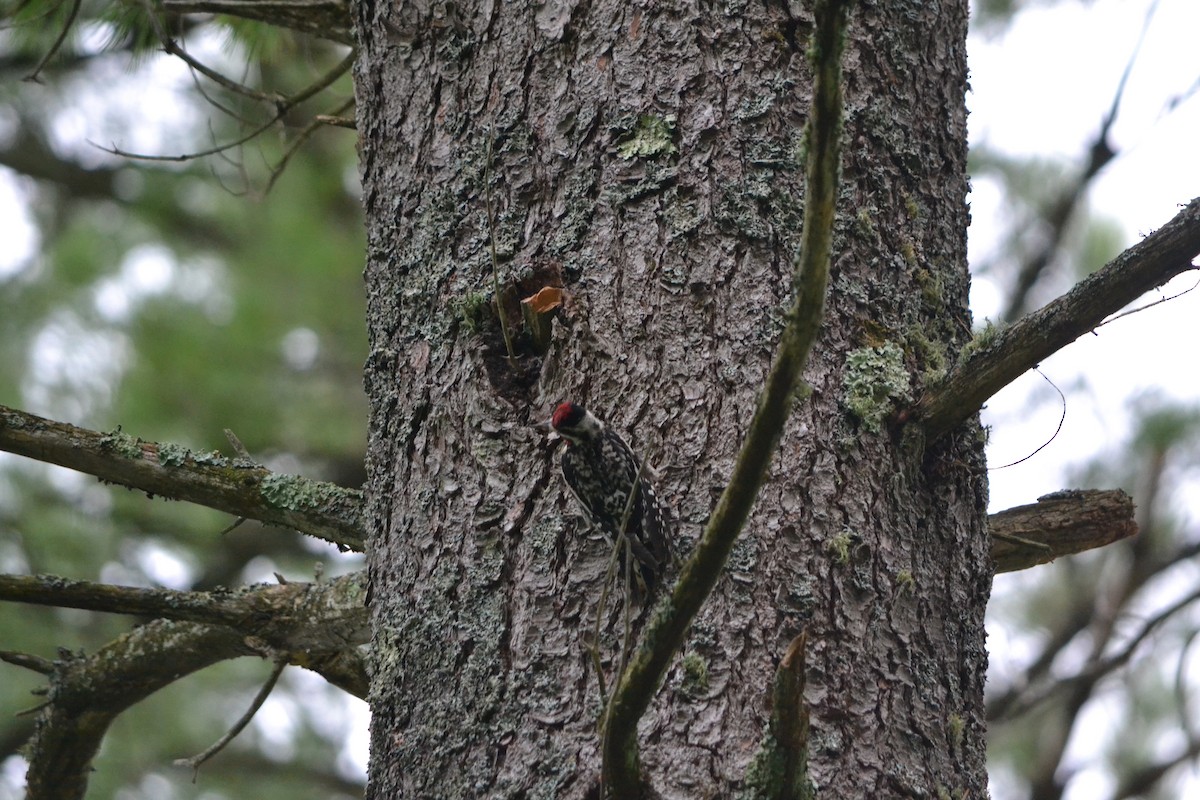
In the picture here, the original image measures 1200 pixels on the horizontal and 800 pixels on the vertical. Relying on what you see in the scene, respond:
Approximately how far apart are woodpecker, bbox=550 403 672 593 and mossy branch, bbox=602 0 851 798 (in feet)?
1.59

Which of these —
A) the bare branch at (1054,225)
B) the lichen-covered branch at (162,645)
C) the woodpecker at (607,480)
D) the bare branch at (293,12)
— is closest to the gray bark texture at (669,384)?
the woodpecker at (607,480)

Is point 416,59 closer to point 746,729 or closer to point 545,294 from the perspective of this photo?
point 545,294

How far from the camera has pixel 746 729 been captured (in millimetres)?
1714

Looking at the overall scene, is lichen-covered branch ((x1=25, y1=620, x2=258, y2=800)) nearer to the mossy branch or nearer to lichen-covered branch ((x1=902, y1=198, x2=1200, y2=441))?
the mossy branch

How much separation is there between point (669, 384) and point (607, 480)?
0.26 meters

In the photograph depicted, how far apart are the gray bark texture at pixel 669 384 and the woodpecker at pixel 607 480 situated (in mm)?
35

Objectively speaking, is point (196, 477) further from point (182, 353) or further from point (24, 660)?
point (182, 353)

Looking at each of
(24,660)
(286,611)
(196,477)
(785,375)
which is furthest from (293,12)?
(785,375)

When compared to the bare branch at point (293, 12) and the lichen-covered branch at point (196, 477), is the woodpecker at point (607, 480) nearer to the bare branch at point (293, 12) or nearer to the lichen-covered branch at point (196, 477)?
the lichen-covered branch at point (196, 477)

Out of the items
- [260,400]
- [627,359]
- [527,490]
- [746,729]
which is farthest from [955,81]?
[260,400]

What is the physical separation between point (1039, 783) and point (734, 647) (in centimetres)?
365

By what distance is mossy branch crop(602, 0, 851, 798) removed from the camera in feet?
4.12

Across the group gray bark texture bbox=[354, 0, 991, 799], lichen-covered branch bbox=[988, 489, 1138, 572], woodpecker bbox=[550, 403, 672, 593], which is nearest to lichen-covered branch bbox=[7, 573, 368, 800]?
gray bark texture bbox=[354, 0, 991, 799]

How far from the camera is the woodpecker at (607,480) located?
195cm
